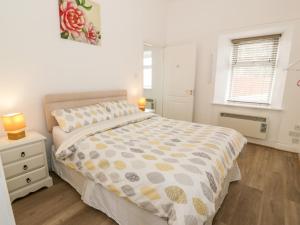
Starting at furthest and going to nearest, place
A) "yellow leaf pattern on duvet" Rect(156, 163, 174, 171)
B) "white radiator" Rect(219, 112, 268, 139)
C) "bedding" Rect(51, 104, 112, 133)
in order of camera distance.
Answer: "white radiator" Rect(219, 112, 268, 139)
"bedding" Rect(51, 104, 112, 133)
"yellow leaf pattern on duvet" Rect(156, 163, 174, 171)

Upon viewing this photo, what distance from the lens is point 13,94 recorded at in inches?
76.6

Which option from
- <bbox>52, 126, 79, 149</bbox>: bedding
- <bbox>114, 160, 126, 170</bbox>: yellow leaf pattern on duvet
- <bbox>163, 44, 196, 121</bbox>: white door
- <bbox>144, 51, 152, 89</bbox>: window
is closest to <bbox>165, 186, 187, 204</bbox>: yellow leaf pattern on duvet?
<bbox>114, 160, 126, 170</bbox>: yellow leaf pattern on duvet

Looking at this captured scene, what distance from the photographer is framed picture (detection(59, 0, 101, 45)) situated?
2.25 m

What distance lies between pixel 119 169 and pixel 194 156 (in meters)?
0.63

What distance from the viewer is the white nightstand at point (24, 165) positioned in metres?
1.66

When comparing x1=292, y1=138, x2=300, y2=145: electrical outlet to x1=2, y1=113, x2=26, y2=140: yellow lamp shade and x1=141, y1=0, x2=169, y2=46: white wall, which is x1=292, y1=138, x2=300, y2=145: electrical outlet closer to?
x1=141, y1=0, x2=169, y2=46: white wall

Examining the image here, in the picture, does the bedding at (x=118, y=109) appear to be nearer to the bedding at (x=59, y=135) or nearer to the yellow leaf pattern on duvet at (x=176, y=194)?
the bedding at (x=59, y=135)

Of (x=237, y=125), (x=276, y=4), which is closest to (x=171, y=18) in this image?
(x=276, y=4)

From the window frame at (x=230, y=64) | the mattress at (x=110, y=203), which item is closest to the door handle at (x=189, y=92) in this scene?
the window frame at (x=230, y=64)

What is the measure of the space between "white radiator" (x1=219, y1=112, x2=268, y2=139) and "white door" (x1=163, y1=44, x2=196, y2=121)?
2.42 feet

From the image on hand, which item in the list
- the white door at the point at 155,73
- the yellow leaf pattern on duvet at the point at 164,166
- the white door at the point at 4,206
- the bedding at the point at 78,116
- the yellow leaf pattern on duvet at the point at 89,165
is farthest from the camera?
the white door at the point at 155,73

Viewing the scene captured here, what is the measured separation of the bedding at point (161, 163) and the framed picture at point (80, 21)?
134 cm

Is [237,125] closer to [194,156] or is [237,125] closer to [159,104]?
[159,104]

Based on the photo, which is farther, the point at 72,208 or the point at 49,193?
the point at 49,193
